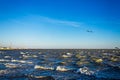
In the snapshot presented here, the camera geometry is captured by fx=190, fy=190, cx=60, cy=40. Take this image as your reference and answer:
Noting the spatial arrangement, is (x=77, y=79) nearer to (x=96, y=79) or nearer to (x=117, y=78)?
(x=96, y=79)

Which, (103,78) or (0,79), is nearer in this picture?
(0,79)

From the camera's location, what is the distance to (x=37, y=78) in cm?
1994

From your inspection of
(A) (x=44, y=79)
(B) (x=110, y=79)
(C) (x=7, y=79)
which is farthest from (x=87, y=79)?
(C) (x=7, y=79)

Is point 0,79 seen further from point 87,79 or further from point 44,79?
point 87,79

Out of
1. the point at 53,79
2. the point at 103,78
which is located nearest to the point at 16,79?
the point at 53,79

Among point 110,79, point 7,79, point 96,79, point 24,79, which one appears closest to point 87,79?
point 96,79

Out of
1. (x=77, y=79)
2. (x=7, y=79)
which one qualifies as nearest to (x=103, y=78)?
(x=77, y=79)

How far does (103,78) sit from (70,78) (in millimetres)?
3624

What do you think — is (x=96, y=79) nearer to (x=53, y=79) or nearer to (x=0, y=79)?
(x=53, y=79)

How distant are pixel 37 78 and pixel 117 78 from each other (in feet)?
28.1

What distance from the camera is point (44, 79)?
19.6 m

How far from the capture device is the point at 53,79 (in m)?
19.7

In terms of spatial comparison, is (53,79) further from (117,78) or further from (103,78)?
(117,78)

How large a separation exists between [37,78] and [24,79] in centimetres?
136
